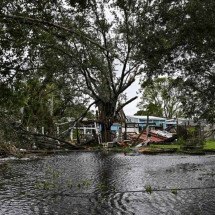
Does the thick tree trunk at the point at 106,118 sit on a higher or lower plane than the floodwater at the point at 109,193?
higher

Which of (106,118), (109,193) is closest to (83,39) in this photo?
(109,193)

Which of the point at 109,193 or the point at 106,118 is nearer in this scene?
the point at 109,193

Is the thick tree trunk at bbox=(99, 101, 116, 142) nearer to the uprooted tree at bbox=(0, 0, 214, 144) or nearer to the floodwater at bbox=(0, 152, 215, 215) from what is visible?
the uprooted tree at bbox=(0, 0, 214, 144)

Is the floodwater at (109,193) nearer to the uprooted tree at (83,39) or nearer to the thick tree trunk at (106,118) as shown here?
the uprooted tree at (83,39)

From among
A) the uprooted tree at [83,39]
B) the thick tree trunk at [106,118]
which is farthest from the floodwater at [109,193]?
the thick tree trunk at [106,118]

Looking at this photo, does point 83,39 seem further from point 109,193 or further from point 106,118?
point 106,118

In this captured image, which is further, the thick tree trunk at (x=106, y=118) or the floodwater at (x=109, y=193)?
the thick tree trunk at (x=106, y=118)

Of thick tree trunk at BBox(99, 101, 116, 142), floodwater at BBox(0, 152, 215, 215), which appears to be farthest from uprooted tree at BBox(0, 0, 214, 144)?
thick tree trunk at BBox(99, 101, 116, 142)

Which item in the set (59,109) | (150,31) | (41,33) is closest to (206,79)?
(150,31)

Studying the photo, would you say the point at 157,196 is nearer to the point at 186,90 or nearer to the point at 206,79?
the point at 206,79

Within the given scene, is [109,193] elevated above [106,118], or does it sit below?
below

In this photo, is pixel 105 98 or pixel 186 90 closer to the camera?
pixel 186 90

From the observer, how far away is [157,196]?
8.64 metres

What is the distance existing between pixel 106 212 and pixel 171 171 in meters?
7.45
